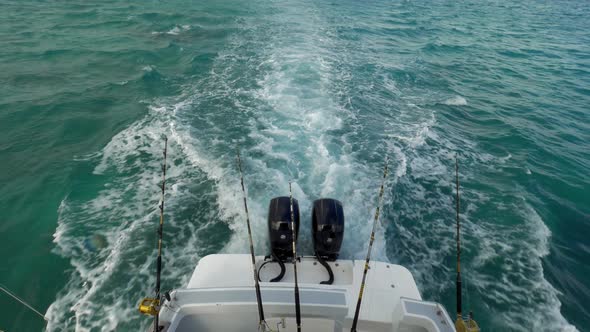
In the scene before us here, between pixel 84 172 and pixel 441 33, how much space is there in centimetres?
2627

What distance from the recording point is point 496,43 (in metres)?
22.3

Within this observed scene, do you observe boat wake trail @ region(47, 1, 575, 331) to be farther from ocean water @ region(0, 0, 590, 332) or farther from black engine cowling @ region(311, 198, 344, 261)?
black engine cowling @ region(311, 198, 344, 261)

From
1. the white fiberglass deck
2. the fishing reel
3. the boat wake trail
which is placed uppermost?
the fishing reel

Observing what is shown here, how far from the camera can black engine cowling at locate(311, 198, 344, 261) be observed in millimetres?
5129

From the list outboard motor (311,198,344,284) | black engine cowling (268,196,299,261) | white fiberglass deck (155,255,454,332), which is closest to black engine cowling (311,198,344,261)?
outboard motor (311,198,344,284)

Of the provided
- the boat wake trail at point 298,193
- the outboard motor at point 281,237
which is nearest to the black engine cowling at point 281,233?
the outboard motor at point 281,237

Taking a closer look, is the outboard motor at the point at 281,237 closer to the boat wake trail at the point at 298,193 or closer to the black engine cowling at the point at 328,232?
the black engine cowling at the point at 328,232

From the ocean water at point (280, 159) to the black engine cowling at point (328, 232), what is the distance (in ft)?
3.32

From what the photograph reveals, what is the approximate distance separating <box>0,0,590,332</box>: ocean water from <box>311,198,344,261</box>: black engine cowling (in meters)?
1.01

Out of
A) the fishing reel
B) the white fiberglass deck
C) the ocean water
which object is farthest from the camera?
the ocean water

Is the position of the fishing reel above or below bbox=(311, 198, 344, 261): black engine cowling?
above

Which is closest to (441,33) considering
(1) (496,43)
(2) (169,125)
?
(1) (496,43)

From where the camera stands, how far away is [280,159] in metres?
8.98

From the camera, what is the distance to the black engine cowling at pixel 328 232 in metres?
5.13
